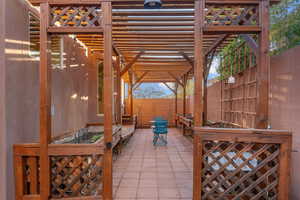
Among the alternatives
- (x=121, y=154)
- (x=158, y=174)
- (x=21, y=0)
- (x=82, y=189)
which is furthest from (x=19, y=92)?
(x=121, y=154)

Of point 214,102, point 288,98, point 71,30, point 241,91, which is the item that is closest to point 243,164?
point 288,98

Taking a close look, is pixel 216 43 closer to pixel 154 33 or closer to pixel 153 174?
pixel 154 33

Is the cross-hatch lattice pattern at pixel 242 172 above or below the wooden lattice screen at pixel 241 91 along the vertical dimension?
below

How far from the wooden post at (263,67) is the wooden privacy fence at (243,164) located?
33 cm

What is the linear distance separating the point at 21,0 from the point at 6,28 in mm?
584

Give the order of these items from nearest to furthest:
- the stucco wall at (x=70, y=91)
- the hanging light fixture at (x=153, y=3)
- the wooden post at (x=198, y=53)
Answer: the hanging light fixture at (x=153, y=3) < the wooden post at (x=198, y=53) < the stucco wall at (x=70, y=91)

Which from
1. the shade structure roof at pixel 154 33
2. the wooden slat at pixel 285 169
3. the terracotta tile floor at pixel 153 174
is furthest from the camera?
the shade structure roof at pixel 154 33

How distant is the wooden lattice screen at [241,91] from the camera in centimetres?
422

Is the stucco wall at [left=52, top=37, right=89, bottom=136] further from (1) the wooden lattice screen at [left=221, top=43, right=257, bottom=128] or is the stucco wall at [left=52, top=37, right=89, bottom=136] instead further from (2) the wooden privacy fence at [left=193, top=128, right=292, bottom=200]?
(1) the wooden lattice screen at [left=221, top=43, right=257, bottom=128]

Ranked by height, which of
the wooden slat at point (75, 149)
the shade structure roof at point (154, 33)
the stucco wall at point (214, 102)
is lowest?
the wooden slat at point (75, 149)

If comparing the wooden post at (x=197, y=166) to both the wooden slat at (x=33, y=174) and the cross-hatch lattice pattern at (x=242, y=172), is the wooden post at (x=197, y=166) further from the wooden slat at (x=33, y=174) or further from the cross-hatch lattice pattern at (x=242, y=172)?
the wooden slat at (x=33, y=174)

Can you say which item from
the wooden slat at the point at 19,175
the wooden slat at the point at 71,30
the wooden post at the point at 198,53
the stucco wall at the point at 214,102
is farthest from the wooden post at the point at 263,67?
the stucco wall at the point at 214,102

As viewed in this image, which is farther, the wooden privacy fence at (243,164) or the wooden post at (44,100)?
the wooden post at (44,100)

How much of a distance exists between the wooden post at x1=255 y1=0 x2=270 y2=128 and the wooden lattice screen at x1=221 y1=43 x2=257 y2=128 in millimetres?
Result: 1473
